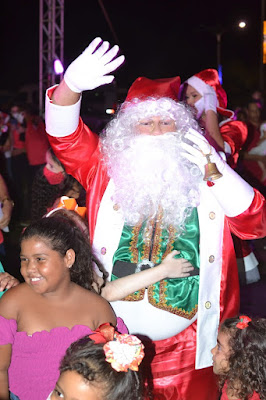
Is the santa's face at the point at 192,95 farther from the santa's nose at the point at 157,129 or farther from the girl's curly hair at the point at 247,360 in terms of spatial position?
the girl's curly hair at the point at 247,360

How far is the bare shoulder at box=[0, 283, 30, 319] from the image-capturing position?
94.8 inches

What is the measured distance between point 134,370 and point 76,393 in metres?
0.21

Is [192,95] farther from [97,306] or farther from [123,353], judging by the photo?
[123,353]

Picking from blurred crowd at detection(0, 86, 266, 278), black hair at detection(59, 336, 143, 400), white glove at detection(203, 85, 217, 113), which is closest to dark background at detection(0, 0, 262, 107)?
blurred crowd at detection(0, 86, 266, 278)

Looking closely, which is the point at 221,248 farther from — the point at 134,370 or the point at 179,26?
the point at 179,26

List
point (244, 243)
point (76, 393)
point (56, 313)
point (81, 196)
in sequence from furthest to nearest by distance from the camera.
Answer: point (244, 243) → point (81, 196) → point (56, 313) → point (76, 393)

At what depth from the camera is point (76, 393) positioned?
1.94 meters

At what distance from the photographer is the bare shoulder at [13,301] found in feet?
7.90

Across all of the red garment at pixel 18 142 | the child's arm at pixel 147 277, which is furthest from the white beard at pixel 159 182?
the red garment at pixel 18 142

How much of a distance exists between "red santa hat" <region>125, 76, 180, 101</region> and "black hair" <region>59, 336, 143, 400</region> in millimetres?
1446

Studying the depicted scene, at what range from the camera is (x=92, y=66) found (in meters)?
2.52

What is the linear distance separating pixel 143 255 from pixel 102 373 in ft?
2.90

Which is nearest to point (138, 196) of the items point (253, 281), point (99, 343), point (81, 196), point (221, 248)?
point (221, 248)

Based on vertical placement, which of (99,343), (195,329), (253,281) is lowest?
(253,281)
